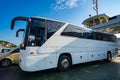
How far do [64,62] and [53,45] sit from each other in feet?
Answer: 4.32

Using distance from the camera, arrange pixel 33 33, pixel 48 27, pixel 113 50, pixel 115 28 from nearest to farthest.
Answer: pixel 33 33, pixel 48 27, pixel 113 50, pixel 115 28

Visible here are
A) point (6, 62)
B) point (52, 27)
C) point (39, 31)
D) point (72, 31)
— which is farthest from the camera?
point (6, 62)

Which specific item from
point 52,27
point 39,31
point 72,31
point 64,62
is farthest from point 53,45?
point 72,31

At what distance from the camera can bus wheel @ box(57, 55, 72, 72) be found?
7.18m

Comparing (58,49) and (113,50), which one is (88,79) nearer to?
(58,49)

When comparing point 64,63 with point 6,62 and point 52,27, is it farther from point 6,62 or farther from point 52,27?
point 6,62

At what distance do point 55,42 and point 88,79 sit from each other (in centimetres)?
268

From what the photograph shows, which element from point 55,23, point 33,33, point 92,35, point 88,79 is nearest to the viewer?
point 88,79

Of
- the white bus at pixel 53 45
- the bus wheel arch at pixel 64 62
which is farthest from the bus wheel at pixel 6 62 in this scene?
the bus wheel arch at pixel 64 62

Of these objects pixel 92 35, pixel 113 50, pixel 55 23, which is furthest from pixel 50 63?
pixel 113 50

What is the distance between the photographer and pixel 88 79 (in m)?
5.70

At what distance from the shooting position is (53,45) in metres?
6.91

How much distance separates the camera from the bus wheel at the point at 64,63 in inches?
283

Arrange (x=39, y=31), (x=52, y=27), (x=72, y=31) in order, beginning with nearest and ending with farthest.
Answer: (x=39, y=31) → (x=52, y=27) → (x=72, y=31)
